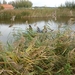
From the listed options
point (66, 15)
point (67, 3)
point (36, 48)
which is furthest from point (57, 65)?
point (67, 3)

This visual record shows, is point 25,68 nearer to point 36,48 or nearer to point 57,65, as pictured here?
point 36,48

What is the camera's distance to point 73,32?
4047 millimetres

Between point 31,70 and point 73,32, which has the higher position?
point 73,32

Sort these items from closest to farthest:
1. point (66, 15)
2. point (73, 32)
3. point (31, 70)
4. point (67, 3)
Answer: point (31, 70) → point (73, 32) → point (66, 15) → point (67, 3)

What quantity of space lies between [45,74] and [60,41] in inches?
29.3

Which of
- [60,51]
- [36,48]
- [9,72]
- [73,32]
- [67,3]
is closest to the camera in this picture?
[9,72]

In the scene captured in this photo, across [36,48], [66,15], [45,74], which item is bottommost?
[66,15]

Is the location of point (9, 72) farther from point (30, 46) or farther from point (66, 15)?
point (66, 15)

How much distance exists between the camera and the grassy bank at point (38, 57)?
281 cm

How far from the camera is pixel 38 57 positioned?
10.3 feet

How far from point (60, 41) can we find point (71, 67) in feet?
1.83

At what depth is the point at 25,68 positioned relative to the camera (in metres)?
2.89

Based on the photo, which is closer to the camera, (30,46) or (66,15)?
(30,46)

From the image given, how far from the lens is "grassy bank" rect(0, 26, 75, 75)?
2809mm
